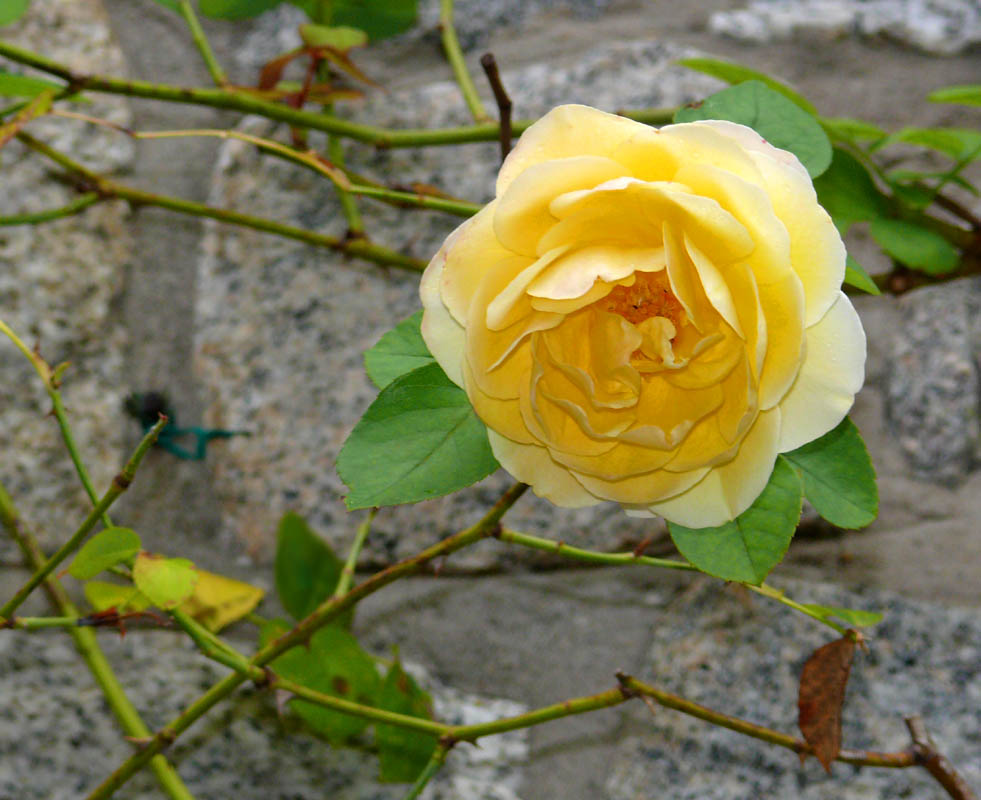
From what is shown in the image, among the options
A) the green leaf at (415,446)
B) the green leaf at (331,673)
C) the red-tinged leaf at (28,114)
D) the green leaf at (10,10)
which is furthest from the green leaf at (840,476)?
the green leaf at (10,10)

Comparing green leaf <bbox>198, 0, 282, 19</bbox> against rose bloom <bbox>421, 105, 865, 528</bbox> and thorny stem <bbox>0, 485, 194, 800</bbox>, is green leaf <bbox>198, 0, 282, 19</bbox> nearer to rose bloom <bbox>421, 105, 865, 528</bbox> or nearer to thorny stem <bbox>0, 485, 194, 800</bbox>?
thorny stem <bbox>0, 485, 194, 800</bbox>

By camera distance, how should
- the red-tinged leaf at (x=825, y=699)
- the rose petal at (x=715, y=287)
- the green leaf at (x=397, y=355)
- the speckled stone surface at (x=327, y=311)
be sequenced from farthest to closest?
the speckled stone surface at (x=327, y=311) → the red-tinged leaf at (x=825, y=699) → the green leaf at (x=397, y=355) → the rose petal at (x=715, y=287)

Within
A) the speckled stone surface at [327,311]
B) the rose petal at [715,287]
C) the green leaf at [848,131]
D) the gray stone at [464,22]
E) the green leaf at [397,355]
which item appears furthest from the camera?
the gray stone at [464,22]

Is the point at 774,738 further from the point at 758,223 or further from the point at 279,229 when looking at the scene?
the point at 279,229

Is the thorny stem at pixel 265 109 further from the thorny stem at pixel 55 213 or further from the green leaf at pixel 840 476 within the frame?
the green leaf at pixel 840 476

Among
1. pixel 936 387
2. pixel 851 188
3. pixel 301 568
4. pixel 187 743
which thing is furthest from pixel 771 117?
pixel 187 743

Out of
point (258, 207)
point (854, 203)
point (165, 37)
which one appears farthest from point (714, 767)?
point (165, 37)

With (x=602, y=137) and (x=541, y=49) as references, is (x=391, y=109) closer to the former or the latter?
(x=541, y=49)

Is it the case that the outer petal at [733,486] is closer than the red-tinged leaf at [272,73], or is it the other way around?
the outer petal at [733,486]

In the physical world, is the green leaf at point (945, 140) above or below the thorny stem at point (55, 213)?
below
